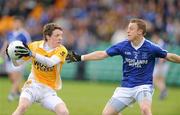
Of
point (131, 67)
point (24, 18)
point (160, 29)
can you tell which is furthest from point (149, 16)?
point (131, 67)

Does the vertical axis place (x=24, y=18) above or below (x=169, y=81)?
above

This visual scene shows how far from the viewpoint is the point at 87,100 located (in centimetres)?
2070

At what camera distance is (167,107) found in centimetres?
1914

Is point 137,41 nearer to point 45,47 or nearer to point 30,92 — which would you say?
point 45,47

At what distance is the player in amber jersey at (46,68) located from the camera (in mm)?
12500

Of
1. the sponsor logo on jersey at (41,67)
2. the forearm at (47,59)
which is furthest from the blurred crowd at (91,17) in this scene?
the forearm at (47,59)

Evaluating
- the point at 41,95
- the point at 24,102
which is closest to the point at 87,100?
the point at 41,95

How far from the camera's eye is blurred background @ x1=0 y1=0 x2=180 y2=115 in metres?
26.3

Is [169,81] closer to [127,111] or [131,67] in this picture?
[127,111]

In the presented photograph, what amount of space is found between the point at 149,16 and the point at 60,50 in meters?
13.9

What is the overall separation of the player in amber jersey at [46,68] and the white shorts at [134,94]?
3.84ft

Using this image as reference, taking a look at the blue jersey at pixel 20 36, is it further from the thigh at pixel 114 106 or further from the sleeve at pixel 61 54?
the thigh at pixel 114 106

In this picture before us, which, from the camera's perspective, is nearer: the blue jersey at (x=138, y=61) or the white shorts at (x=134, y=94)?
the white shorts at (x=134, y=94)

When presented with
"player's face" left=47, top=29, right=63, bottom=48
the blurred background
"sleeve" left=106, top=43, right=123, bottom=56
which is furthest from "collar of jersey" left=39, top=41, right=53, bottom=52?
the blurred background
